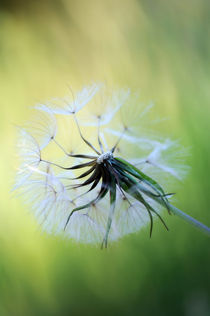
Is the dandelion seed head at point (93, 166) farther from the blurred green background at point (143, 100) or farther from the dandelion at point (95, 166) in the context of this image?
the blurred green background at point (143, 100)

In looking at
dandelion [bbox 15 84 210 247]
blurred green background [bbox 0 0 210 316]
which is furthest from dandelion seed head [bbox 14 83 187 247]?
blurred green background [bbox 0 0 210 316]

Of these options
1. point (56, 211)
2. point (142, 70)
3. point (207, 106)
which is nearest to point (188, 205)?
point (207, 106)

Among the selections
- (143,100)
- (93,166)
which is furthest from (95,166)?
(143,100)

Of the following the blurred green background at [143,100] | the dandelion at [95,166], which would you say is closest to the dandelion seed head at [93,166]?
the dandelion at [95,166]

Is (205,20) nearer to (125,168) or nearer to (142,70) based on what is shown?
(142,70)

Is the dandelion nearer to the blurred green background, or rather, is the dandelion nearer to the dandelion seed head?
the dandelion seed head

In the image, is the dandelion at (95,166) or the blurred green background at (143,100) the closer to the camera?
the dandelion at (95,166)
